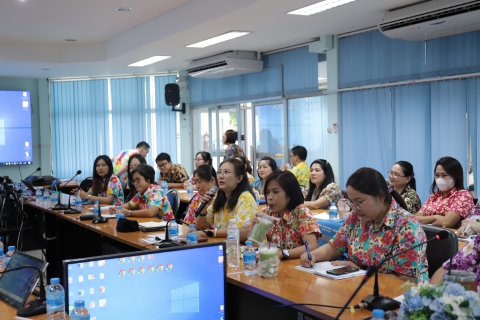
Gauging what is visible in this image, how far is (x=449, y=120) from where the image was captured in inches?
255

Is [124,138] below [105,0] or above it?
below

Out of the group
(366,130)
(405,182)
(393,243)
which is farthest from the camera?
(366,130)

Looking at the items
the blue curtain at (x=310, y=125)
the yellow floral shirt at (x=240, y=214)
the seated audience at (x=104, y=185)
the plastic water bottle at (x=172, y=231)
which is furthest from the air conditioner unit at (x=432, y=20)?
the seated audience at (x=104, y=185)

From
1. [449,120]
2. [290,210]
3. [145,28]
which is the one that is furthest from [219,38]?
[290,210]

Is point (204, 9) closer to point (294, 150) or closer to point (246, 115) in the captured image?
point (294, 150)

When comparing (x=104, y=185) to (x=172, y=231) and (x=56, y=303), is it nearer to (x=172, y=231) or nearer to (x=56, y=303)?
(x=172, y=231)

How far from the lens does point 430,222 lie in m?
4.94

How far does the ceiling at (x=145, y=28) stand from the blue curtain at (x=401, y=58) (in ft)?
0.93

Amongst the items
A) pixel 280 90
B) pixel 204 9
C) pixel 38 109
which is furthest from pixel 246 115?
pixel 38 109

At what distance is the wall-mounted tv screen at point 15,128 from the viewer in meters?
11.4

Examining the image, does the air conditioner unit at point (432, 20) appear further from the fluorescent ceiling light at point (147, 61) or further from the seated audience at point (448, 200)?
the fluorescent ceiling light at point (147, 61)

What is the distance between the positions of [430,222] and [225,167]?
1.97m

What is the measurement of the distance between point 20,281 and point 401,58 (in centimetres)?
563

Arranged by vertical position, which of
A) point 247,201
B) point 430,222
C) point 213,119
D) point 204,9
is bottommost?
point 430,222
